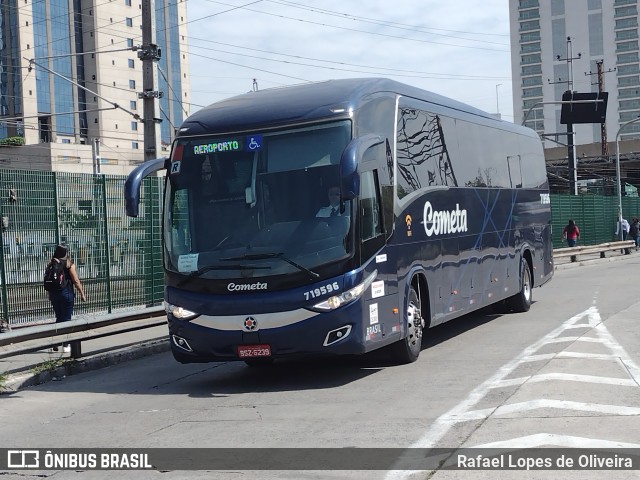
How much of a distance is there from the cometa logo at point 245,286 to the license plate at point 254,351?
0.64 metres

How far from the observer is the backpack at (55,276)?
52.9ft

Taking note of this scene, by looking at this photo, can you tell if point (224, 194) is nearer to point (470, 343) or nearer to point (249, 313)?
point (249, 313)

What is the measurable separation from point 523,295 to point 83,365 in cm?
892

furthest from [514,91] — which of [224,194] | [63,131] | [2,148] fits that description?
[224,194]

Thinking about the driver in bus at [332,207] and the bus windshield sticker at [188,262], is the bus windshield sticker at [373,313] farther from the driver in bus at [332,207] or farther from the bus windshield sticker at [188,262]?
the bus windshield sticker at [188,262]

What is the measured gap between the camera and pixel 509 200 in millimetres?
17688

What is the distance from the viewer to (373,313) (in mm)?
10875

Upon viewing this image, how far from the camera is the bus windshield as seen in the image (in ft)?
34.4

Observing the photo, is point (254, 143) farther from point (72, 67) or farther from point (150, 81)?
point (72, 67)

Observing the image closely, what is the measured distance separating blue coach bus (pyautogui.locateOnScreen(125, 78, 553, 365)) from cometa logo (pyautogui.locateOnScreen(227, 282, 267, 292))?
14 millimetres

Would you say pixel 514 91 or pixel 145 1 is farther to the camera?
Answer: pixel 514 91

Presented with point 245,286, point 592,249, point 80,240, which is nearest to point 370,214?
point 245,286

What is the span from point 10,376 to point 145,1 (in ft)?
35.0

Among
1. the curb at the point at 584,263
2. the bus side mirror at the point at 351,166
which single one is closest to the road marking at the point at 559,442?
the bus side mirror at the point at 351,166
